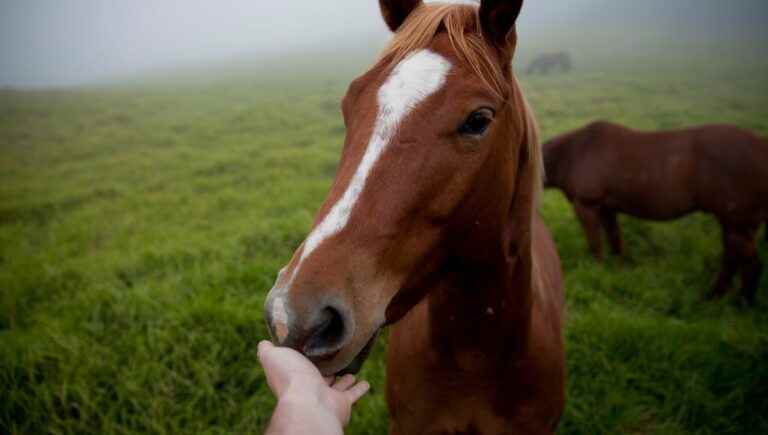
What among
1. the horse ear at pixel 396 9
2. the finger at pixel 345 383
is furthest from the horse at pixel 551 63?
the finger at pixel 345 383

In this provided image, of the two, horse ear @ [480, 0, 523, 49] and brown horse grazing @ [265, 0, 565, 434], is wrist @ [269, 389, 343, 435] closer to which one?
brown horse grazing @ [265, 0, 565, 434]

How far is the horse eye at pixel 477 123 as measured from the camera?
1216 mm

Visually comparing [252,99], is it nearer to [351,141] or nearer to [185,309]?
[185,309]

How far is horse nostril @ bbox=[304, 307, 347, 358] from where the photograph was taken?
3.13 ft

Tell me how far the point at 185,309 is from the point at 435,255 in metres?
3.18

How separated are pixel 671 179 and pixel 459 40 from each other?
473cm

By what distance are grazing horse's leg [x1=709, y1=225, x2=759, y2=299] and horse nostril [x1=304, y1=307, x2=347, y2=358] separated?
5.00 meters

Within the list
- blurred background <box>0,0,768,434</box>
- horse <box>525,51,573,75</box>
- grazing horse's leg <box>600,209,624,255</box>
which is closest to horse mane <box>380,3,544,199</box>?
blurred background <box>0,0,768,434</box>

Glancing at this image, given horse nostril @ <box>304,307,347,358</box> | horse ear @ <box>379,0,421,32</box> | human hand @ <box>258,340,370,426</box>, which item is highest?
horse ear @ <box>379,0,421,32</box>

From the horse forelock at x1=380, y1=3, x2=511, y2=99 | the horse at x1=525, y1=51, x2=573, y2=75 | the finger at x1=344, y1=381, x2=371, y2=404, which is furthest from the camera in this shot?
the horse at x1=525, y1=51, x2=573, y2=75

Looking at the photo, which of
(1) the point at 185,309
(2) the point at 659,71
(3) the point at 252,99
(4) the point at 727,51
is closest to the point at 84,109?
(3) the point at 252,99

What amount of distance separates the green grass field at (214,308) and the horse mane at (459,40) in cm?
254

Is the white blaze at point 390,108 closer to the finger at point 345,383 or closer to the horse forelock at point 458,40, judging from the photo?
the horse forelock at point 458,40

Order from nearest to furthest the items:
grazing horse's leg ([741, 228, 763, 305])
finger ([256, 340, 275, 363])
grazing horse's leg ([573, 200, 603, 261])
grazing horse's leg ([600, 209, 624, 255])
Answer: finger ([256, 340, 275, 363]) < grazing horse's leg ([741, 228, 763, 305]) < grazing horse's leg ([573, 200, 603, 261]) < grazing horse's leg ([600, 209, 624, 255])
